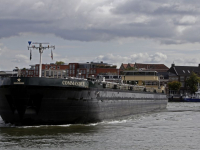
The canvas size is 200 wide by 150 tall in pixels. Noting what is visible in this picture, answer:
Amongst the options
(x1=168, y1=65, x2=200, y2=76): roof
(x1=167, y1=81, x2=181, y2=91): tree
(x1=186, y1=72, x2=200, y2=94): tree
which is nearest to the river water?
(x1=167, y1=81, x2=181, y2=91): tree

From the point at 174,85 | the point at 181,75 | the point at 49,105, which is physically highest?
the point at 181,75

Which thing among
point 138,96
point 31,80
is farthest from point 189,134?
point 138,96

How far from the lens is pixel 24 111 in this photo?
2942 centimetres

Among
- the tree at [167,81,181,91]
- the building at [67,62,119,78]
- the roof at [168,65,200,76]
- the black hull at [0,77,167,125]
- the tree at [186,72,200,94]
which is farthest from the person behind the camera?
the roof at [168,65,200,76]

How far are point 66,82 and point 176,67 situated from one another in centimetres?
13309

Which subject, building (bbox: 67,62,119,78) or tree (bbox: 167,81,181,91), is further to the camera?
tree (bbox: 167,81,181,91)

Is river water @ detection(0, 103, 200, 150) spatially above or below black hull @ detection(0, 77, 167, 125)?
below

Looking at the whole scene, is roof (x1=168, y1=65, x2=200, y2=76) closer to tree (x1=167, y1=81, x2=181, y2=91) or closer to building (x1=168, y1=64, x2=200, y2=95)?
building (x1=168, y1=64, x2=200, y2=95)

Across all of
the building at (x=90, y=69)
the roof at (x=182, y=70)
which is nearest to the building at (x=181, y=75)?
the roof at (x=182, y=70)

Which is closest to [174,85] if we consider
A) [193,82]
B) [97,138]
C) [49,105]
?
[193,82]

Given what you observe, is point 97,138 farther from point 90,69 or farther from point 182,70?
point 182,70

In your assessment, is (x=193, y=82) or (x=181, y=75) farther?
(x=181, y=75)

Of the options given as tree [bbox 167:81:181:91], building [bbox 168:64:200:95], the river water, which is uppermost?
building [bbox 168:64:200:95]

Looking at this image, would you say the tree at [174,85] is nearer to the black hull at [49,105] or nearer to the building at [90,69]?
the building at [90,69]
